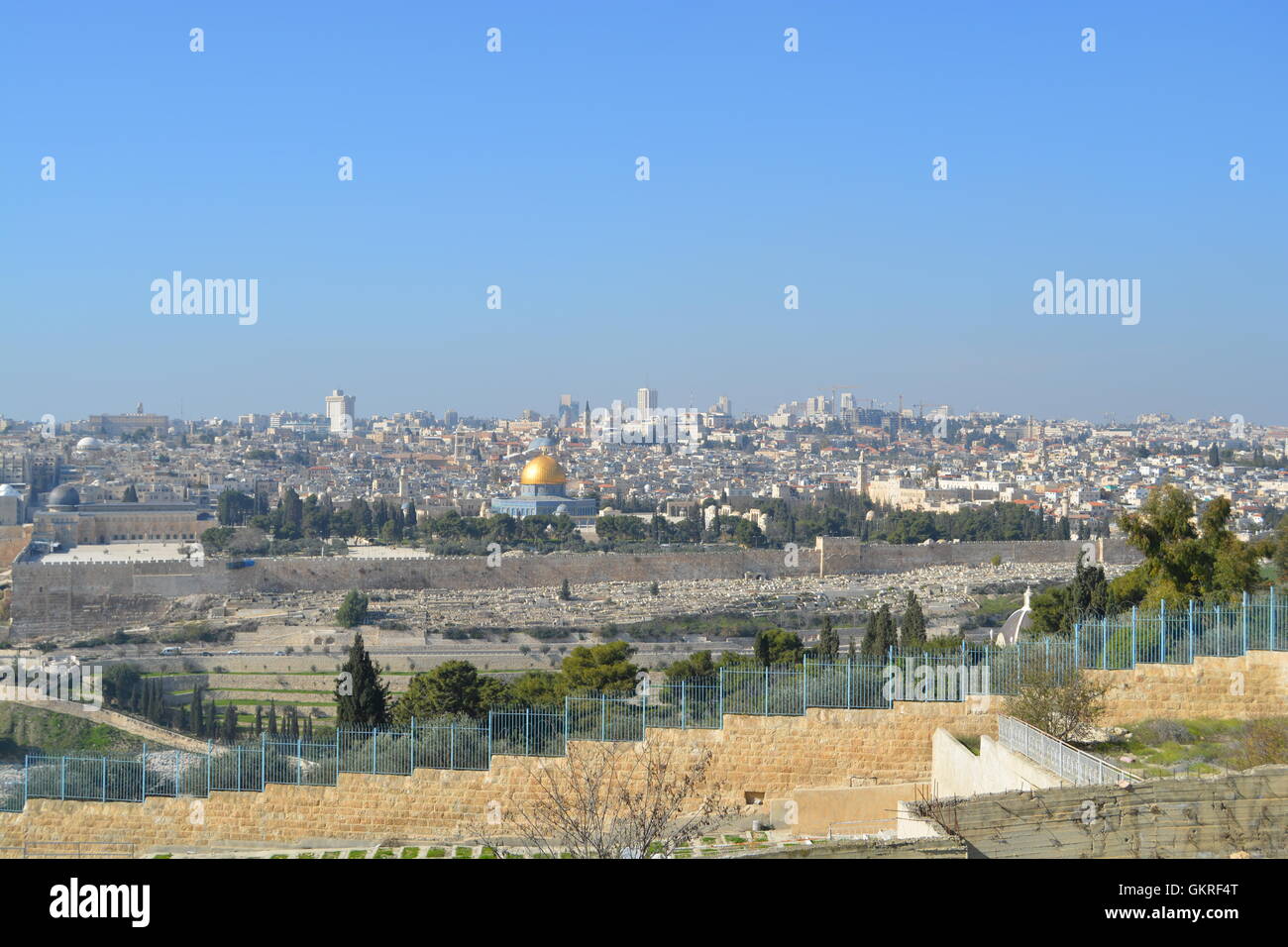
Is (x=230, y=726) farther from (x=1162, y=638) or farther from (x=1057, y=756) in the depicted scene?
(x=1057, y=756)

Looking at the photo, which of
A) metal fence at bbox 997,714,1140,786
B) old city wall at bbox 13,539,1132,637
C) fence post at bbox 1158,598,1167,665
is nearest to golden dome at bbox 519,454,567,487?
old city wall at bbox 13,539,1132,637

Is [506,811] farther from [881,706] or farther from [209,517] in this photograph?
[209,517]

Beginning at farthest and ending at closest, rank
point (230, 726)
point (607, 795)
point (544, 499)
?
point (544, 499)
point (230, 726)
point (607, 795)

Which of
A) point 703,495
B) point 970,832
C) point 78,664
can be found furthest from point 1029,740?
point 703,495

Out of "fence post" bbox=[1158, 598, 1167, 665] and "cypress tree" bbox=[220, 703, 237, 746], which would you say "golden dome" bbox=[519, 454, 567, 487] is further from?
"fence post" bbox=[1158, 598, 1167, 665]

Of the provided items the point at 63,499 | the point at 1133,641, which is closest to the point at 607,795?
the point at 1133,641
